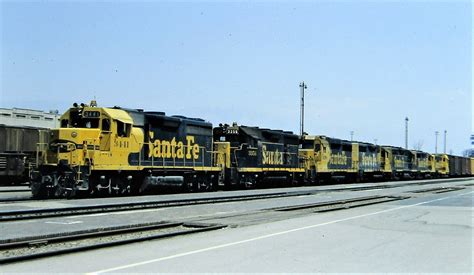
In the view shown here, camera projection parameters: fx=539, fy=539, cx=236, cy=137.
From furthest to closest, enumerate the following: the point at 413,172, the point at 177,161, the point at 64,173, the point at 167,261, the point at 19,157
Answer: the point at 413,172 → the point at 19,157 → the point at 177,161 → the point at 64,173 → the point at 167,261

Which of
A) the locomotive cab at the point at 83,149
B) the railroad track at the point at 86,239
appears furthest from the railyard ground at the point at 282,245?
the locomotive cab at the point at 83,149

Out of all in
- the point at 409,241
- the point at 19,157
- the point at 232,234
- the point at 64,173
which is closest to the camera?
the point at 409,241

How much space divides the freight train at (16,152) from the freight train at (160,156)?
23.2 ft

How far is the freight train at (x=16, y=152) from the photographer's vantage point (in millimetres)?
28750

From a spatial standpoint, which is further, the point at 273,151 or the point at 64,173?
the point at 273,151

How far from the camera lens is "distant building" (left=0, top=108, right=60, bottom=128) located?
50688 mm

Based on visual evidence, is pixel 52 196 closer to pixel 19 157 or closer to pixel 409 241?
pixel 19 157

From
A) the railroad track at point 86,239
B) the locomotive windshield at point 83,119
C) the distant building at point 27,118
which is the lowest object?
the railroad track at point 86,239

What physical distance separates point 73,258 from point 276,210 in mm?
9699

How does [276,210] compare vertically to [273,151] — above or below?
below

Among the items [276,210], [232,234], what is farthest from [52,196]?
[232,234]

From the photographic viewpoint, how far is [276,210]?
17.2 metres

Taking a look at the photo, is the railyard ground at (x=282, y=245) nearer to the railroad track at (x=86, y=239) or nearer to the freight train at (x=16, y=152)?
the railroad track at (x=86, y=239)

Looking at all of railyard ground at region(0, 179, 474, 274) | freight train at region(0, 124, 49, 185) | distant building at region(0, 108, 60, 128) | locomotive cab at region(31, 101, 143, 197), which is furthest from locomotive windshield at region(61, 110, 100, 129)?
distant building at region(0, 108, 60, 128)
